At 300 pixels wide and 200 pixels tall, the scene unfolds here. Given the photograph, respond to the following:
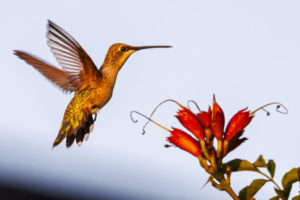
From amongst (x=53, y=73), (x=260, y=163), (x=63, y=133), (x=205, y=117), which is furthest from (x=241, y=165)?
(x=53, y=73)

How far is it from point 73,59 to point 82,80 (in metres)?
0.25

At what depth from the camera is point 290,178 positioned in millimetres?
3471

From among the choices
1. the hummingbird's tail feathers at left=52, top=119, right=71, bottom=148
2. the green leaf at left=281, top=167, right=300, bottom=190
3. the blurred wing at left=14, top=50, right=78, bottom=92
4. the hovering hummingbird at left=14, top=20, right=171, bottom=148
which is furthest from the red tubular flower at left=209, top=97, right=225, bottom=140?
the blurred wing at left=14, top=50, right=78, bottom=92

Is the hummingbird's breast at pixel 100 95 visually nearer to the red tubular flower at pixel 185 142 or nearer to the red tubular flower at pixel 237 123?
the red tubular flower at pixel 185 142

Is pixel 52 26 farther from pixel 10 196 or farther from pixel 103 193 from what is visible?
pixel 103 193

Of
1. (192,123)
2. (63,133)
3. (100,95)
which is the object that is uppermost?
(100,95)

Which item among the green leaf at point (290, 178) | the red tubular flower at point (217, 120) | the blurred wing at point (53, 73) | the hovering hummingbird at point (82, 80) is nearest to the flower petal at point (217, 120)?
the red tubular flower at point (217, 120)

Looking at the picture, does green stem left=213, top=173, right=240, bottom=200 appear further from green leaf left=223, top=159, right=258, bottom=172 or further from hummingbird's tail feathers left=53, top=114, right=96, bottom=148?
hummingbird's tail feathers left=53, top=114, right=96, bottom=148

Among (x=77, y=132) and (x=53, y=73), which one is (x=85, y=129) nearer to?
(x=77, y=132)

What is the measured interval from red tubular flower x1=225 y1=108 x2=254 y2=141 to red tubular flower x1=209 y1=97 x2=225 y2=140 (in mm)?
60

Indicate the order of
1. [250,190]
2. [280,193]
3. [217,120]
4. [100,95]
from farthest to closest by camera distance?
[100,95], [217,120], [250,190], [280,193]

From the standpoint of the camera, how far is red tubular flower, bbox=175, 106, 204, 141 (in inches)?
149

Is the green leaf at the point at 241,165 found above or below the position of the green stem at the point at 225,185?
above

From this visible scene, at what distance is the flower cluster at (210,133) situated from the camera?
3771 mm
